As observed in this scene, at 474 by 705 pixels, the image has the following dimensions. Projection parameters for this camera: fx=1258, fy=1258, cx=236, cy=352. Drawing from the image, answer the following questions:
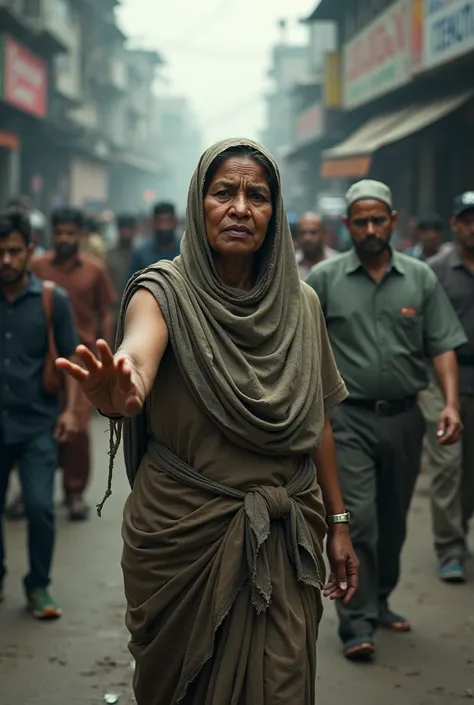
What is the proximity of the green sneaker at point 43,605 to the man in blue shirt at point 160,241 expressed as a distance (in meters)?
4.37

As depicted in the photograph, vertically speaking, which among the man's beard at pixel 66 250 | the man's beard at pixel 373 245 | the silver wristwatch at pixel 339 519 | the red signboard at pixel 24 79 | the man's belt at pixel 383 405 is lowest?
the silver wristwatch at pixel 339 519

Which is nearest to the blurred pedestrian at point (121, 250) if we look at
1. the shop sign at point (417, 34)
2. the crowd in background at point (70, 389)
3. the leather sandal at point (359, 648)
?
the crowd in background at point (70, 389)

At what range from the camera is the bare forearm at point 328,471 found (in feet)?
11.8

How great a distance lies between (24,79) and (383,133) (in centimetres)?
1056

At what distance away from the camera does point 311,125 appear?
35.4 metres

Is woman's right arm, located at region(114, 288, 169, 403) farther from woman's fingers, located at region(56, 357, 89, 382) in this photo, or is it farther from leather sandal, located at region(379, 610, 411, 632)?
leather sandal, located at region(379, 610, 411, 632)

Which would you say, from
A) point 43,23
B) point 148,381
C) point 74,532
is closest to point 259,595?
point 148,381

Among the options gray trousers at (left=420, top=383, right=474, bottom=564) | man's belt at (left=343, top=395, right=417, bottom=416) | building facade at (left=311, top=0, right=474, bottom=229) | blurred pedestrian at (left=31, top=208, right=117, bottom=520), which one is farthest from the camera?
building facade at (left=311, top=0, right=474, bottom=229)

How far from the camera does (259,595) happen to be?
124 inches

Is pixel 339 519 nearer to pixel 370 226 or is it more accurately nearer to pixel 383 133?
pixel 370 226

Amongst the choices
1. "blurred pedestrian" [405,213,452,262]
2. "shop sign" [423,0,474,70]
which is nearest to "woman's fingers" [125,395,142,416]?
"blurred pedestrian" [405,213,452,262]

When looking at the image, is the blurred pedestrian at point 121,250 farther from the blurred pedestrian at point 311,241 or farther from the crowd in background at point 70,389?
the blurred pedestrian at point 311,241

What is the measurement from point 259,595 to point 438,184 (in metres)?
16.6

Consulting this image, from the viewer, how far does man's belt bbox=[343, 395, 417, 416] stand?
17.7 feet
